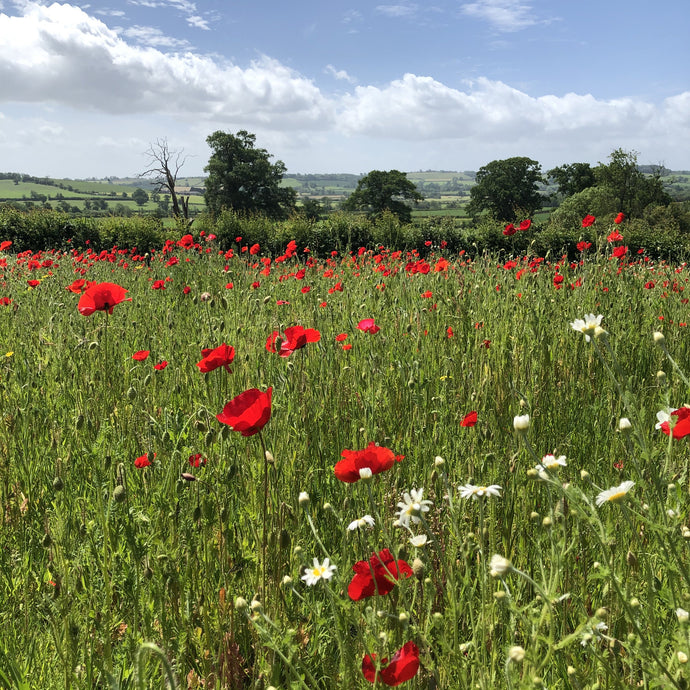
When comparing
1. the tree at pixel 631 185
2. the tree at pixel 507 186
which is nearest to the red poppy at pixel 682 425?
the tree at pixel 631 185

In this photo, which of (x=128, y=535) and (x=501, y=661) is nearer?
(x=501, y=661)

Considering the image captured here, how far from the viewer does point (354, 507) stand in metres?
1.70

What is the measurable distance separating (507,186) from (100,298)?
73861mm

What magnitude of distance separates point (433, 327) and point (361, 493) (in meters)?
1.76

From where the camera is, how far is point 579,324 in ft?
3.98

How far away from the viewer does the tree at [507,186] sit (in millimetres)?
68375

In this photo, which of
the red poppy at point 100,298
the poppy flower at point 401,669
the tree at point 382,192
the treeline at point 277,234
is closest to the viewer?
the poppy flower at point 401,669

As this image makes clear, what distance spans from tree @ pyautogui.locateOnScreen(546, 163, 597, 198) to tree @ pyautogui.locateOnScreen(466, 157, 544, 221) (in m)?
2.29

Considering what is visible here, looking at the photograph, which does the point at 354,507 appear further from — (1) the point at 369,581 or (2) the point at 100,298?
(2) the point at 100,298

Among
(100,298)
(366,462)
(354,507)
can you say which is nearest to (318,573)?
(366,462)

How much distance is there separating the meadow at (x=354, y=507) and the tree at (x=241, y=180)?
191 feet

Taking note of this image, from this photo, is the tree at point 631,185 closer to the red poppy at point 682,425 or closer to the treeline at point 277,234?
the treeline at point 277,234

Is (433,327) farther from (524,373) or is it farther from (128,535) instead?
(128,535)

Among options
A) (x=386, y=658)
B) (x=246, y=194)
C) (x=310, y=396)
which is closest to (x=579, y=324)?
(x=386, y=658)
